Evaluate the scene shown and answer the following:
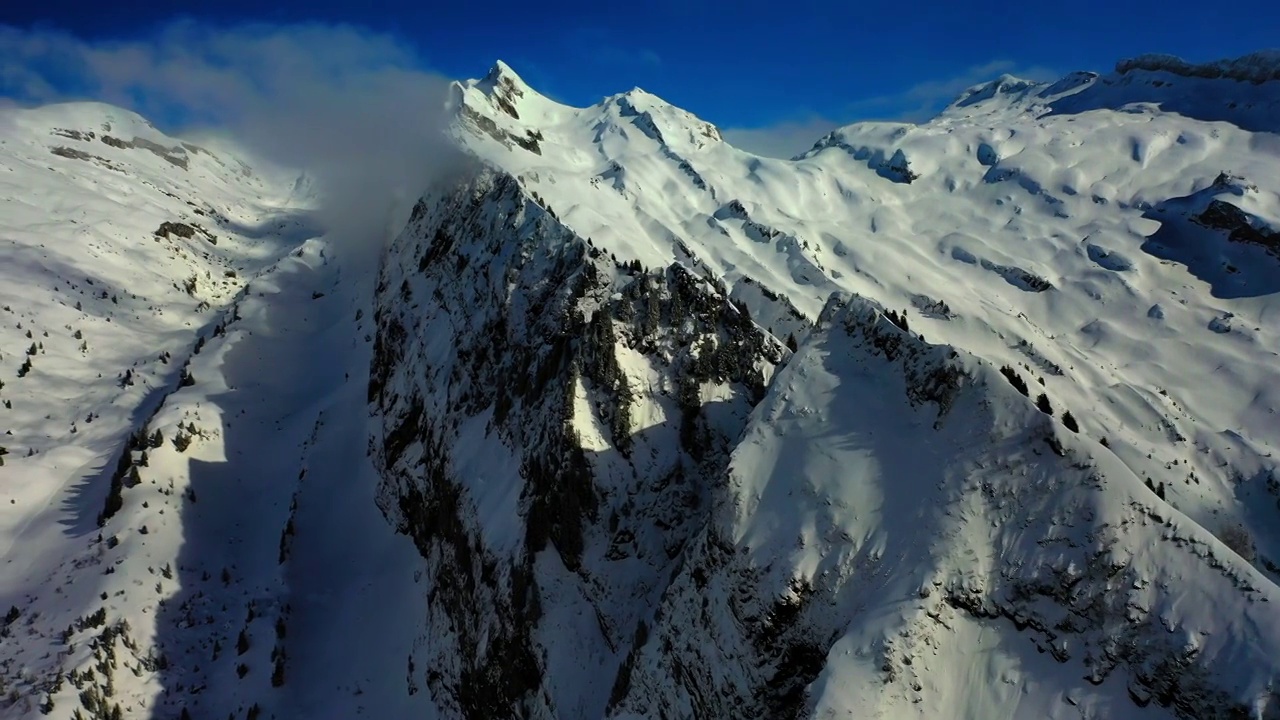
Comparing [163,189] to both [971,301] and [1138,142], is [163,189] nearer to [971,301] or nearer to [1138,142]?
[971,301]

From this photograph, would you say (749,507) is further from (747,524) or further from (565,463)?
(565,463)

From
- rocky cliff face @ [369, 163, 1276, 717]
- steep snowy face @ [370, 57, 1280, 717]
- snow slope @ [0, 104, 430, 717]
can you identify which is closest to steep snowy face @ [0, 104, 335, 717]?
snow slope @ [0, 104, 430, 717]

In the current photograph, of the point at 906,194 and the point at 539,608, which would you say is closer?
the point at 539,608

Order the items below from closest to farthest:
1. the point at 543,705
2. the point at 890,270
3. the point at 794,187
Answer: the point at 543,705 < the point at 890,270 < the point at 794,187

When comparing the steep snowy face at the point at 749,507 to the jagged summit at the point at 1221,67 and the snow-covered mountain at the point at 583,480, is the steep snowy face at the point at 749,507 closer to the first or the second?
the snow-covered mountain at the point at 583,480

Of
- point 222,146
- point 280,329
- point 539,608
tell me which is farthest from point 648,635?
point 222,146

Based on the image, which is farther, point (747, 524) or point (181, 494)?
point (181, 494)

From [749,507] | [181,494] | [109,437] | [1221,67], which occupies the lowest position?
[109,437]

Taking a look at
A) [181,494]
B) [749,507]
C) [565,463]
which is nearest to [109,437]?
[181,494]

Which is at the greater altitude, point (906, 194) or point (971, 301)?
point (906, 194)
